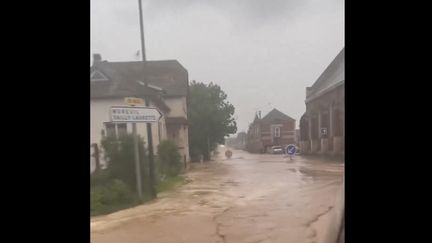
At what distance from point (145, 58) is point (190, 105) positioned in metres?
0.32

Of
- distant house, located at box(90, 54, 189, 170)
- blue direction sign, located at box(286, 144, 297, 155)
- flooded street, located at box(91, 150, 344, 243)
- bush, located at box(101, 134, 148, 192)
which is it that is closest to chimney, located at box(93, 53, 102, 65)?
distant house, located at box(90, 54, 189, 170)

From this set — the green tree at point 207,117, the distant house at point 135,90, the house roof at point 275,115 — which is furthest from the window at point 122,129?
the house roof at point 275,115

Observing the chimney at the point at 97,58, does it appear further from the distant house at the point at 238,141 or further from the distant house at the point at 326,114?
the distant house at the point at 326,114

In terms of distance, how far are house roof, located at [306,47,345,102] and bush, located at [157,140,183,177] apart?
0.70 meters

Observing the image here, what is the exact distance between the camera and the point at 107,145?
63.7 inches

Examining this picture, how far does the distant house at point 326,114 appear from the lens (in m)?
1.62

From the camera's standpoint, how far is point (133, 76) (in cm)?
163

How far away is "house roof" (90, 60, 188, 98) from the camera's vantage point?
1614 mm

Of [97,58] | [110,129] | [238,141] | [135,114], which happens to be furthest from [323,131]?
[97,58]

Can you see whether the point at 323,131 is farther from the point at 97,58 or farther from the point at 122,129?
the point at 97,58

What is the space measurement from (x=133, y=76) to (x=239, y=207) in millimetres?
812
